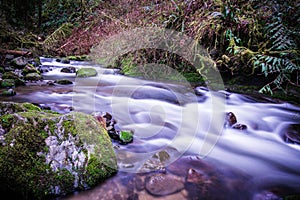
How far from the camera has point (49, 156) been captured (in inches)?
73.9

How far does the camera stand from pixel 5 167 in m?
1.75

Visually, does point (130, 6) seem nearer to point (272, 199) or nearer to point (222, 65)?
point (222, 65)

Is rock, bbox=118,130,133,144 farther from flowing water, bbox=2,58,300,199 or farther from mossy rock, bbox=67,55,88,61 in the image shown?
mossy rock, bbox=67,55,88,61

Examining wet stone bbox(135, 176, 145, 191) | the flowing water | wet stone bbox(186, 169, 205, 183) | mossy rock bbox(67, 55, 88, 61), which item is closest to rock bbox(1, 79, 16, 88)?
the flowing water

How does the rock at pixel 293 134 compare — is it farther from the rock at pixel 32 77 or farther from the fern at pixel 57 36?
the fern at pixel 57 36

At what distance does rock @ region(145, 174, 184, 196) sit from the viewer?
2.00m

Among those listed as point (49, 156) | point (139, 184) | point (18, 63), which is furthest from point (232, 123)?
point (18, 63)

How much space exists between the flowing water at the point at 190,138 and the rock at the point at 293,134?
0.06m

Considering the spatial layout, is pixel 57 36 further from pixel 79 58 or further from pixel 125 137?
pixel 125 137

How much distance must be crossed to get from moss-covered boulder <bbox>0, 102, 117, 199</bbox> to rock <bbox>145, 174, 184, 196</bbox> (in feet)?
1.20

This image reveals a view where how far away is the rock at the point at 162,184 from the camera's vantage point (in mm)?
2004

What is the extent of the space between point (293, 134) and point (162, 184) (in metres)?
2.24

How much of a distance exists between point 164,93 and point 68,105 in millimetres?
2071

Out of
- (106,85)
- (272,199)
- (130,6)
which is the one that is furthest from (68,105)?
(130,6)
